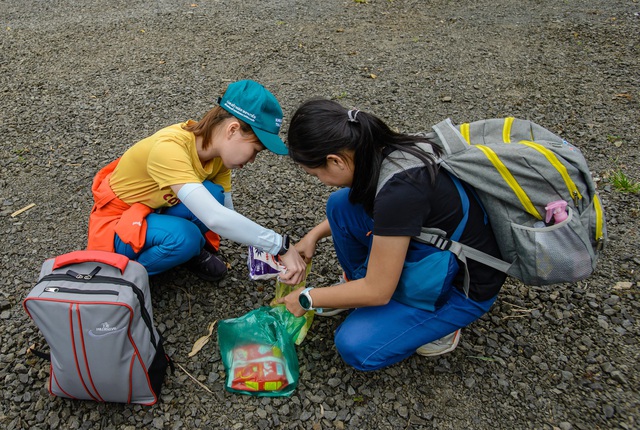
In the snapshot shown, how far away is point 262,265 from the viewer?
2.64 metres

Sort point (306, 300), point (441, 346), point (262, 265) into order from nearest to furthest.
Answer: point (306, 300) < point (441, 346) < point (262, 265)

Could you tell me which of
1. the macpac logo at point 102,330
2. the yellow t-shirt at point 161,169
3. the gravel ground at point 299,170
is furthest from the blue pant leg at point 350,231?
the macpac logo at point 102,330

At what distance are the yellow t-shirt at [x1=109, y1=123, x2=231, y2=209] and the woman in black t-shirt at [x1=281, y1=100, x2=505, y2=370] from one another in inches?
24.4

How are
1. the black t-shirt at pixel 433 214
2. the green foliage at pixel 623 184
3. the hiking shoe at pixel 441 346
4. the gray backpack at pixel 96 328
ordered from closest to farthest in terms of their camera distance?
1. the black t-shirt at pixel 433 214
2. the gray backpack at pixel 96 328
3. the hiking shoe at pixel 441 346
4. the green foliage at pixel 623 184

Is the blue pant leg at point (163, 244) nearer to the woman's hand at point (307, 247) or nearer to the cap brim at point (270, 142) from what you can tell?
the woman's hand at point (307, 247)

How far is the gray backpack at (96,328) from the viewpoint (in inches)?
81.0

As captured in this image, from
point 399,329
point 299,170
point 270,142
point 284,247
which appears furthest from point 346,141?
point 299,170

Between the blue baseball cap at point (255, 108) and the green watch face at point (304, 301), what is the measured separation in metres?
0.65

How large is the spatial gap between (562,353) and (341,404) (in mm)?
1148

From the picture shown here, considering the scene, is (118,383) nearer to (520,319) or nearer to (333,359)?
(333,359)

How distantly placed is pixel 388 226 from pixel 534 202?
1.87 feet

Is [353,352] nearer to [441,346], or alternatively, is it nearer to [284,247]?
[441,346]

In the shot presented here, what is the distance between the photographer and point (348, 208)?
2.54 meters

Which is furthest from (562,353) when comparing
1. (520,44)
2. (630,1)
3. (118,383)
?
(630,1)
